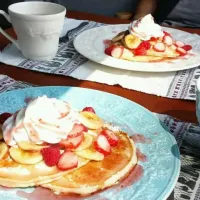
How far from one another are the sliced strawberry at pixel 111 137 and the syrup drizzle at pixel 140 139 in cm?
4

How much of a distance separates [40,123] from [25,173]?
94 millimetres

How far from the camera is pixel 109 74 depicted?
4.00 feet

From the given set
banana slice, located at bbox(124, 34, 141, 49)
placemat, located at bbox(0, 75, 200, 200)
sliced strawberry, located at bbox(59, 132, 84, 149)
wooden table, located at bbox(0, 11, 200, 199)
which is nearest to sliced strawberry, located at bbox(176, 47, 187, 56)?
banana slice, located at bbox(124, 34, 141, 49)

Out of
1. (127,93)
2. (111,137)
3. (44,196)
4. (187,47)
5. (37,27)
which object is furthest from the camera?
Result: (187,47)

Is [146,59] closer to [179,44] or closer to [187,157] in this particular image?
[179,44]

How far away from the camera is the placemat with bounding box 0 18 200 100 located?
45.0 inches

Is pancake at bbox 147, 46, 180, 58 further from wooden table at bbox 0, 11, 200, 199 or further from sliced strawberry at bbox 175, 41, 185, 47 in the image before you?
wooden table at bbox 0, 11, 200, 199

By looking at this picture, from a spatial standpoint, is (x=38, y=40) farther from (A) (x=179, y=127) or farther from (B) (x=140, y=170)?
(B) (x=140, y=170)

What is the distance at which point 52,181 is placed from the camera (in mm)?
720

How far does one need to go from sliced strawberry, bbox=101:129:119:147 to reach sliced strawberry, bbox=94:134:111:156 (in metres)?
0.01

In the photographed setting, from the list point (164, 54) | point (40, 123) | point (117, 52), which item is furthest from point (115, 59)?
point (40, 123)

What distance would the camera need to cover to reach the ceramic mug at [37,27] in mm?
1230

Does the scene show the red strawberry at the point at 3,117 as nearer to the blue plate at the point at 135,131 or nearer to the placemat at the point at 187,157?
the blue plate at the point at 135,131

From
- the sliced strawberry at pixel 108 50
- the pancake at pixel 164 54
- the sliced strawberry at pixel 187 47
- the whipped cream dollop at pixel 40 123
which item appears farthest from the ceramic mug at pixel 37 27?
the whipped cream dollop at pixel 40 123
